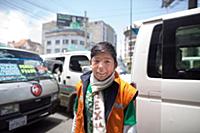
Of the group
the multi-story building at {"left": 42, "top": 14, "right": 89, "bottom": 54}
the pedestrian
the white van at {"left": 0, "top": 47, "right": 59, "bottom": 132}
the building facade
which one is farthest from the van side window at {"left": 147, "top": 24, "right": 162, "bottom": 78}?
the building facade

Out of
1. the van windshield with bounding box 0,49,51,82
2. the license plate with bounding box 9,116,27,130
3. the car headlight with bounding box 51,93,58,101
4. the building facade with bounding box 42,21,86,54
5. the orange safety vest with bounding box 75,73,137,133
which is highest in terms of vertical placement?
the building facade with bounding box 42,21,86,54

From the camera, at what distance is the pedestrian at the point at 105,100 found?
1.39 m

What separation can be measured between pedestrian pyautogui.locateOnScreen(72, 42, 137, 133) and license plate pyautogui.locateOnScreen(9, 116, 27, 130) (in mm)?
1902

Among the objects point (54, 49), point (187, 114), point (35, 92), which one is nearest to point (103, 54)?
point (187, 114)

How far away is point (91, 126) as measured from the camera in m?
1.49

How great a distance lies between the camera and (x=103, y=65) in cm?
144

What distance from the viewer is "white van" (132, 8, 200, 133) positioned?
2.04 meters

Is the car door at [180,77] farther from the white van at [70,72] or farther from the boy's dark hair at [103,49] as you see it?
the white van at [70,72]

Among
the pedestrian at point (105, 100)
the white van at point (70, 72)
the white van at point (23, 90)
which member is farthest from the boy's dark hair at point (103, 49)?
the white van at point (70, 72)

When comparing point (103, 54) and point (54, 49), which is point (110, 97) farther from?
point (54, 49)

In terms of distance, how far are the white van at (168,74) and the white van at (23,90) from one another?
80.2 inches

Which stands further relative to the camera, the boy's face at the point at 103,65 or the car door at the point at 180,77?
the car door at the point at 180,77

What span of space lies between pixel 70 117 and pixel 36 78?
5.98 feet

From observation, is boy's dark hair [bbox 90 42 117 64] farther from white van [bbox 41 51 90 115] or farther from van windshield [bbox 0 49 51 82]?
white van [bbox 41 51 90 115]
